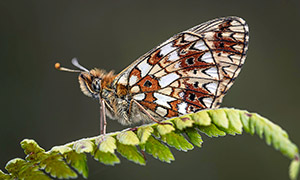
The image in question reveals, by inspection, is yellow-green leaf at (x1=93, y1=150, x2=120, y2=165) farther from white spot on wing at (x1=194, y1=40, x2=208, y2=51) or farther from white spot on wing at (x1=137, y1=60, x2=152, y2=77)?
white spot on wing at (x1=194, y1=40, x2=208, y2=51)

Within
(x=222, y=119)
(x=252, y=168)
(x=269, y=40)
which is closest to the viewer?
(x=222, y=119)

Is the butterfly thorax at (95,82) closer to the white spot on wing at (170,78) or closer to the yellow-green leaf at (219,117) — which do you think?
the white spot on wing at (170,78)

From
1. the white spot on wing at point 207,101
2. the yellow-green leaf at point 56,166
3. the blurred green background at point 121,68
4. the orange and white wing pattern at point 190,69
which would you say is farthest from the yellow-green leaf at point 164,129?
the blurred green background at point 121,68

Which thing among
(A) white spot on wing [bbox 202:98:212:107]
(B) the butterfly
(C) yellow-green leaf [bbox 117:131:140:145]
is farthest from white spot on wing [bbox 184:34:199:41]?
(C) yellow-green leaf [bbox 117:131:140:145]

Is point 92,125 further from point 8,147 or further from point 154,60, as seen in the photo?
point 154,60

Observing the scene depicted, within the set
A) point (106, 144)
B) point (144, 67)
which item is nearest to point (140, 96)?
point (144, 67)

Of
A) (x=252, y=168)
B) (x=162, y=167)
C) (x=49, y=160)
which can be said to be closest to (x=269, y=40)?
(x=252, y=168)
